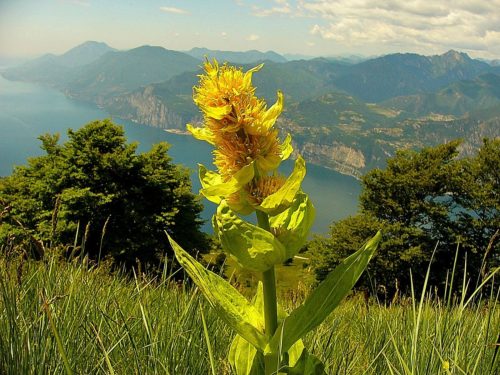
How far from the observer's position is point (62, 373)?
6.00ft

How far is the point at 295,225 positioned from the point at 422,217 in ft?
98.0

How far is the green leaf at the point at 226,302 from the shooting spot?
5.47 ft

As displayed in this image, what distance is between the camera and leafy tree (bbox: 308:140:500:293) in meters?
26.5

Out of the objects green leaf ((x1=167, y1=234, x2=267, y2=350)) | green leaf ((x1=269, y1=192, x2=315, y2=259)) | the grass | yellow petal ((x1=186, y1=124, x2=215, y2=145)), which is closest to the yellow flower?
yellow petal ((x1=186, y1=124, x2=215, y2=145))

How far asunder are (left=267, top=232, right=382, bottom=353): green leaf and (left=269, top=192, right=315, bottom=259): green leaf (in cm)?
21

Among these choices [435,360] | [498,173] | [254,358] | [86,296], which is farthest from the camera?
[498,173]

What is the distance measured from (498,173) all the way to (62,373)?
103 feet

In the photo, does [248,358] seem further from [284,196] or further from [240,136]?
[240,136]

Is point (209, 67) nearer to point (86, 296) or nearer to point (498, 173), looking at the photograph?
point (86, 296)

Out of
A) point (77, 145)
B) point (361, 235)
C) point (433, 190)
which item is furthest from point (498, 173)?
point (77, 145)

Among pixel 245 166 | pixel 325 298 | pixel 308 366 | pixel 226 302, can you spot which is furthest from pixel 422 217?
pixel 245 166

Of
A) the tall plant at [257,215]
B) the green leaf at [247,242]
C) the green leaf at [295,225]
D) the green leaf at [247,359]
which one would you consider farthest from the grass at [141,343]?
the green leaf at [295,225]

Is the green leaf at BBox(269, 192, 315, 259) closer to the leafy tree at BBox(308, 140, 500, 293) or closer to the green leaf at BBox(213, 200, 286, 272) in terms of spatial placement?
the green leaf at BBox(213, 200, 286, 272)

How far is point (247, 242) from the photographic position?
163 cm
